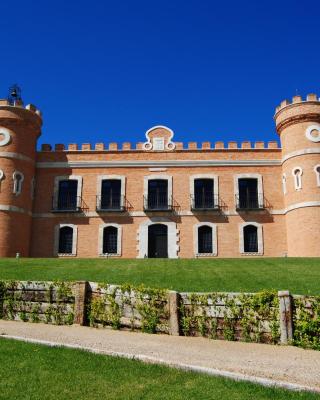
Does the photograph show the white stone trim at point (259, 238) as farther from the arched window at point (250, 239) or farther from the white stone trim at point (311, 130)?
the white stone trim at point (311, 130)

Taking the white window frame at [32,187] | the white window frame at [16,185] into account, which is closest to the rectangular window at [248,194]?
the white window frame at [32,187]

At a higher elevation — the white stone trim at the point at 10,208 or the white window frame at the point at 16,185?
the white window frame at the point at 16,185

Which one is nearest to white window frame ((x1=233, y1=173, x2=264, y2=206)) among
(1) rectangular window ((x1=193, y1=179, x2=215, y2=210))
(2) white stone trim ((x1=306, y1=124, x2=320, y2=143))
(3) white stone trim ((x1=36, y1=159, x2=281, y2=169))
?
(3) white stone trim ((x1=36, y1=159, x2=281, y2=169))

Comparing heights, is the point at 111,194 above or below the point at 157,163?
below

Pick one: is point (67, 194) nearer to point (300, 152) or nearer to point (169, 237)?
point (169, 237)

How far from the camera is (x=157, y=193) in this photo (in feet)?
94.5

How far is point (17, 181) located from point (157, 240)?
916 cm

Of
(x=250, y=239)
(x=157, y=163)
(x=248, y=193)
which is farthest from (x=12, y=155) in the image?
(x=250, y=239)

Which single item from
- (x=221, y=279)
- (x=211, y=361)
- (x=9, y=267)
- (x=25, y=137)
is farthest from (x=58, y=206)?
(x=211, y=361)

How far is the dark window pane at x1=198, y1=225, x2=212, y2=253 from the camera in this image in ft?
90.9

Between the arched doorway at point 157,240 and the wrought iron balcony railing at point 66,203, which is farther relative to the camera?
the wrought iron balcony railing at point 66,203

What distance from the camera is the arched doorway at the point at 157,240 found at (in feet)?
91.6

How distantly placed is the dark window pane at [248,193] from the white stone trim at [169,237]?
4414 mm

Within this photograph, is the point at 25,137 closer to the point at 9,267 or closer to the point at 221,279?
the point at 9,267
